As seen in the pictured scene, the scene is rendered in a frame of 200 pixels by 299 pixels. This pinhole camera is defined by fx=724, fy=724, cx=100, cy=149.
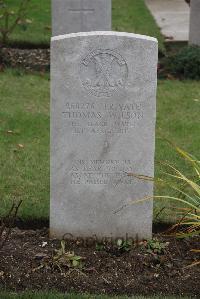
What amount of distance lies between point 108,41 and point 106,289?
1634 millimetres

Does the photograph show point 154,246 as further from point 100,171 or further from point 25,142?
point 25,142

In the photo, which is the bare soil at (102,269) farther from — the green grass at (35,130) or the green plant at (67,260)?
the green grass at (35,130)

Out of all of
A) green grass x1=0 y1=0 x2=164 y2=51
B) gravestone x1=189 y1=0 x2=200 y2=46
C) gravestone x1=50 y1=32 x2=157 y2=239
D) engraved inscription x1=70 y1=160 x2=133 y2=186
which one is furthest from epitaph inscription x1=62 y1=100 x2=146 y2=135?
green grass x1=0 y1=0 x2=164 y2=51

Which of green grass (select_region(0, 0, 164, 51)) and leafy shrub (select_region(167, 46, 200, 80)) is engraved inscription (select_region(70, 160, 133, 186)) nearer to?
leafy shrub (select_region(167, 46, 200, 80))

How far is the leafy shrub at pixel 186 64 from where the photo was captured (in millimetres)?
9734

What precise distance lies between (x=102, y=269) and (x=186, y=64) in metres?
5.40

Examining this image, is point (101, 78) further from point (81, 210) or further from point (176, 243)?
point (176, 243)

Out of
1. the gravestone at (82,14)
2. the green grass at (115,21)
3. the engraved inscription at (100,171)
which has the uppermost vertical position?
the gravestone at (82,14)

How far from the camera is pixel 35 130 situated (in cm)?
761

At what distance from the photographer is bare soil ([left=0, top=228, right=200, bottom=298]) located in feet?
15.5

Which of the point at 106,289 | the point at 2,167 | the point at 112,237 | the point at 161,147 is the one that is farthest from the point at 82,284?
the point at 161,147

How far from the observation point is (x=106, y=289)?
4.70 metres

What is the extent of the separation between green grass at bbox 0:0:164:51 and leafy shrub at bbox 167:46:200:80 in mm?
1196

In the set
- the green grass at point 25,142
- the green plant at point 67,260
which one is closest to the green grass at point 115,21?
the green grass at point 25,142
